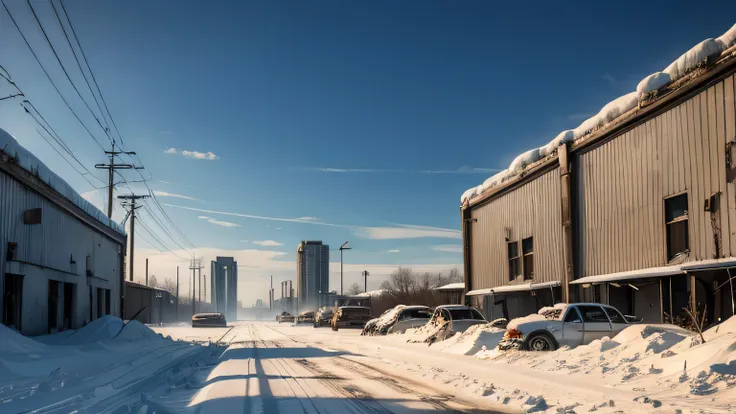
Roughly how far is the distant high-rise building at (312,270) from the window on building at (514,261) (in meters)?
142

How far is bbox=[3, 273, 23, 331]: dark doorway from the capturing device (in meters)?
20.2

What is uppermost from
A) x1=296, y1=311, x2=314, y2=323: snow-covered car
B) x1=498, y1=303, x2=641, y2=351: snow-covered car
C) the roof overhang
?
the roof overhang

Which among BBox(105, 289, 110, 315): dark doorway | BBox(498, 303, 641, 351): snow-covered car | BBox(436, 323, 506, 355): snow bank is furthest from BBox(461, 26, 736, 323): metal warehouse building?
BBox(105, 289, 110, 315): dark doorway

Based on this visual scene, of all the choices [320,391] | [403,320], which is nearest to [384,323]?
[403,320]

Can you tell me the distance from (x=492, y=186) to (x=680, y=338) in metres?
22.3

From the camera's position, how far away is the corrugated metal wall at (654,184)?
59.0 ft

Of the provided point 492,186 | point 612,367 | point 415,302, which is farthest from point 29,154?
point 415,302

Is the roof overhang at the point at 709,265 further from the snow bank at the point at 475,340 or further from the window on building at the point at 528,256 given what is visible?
the window on building at the point at 528,256

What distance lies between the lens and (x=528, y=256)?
32219mm

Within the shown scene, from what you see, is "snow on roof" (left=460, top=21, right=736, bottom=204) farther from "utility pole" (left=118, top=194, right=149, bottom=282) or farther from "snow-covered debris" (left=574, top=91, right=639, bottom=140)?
"utility pole" (left=118, top=194, right=149, bottom=282)

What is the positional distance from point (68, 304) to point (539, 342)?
68.1 ft

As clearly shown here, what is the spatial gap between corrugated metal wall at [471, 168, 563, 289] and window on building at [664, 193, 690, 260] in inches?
299

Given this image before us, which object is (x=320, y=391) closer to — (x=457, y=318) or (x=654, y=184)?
(x=654, y=184)

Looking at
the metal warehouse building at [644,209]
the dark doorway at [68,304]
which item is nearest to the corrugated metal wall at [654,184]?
the metal warehouse building at [644,209]
